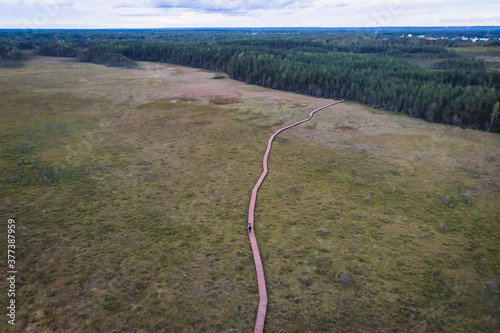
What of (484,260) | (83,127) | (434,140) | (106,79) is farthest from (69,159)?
(106,79)

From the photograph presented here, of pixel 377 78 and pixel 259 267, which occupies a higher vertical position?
pixel 377 78

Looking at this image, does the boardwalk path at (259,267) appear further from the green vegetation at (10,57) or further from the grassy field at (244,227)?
the green vegetation at (10,57)

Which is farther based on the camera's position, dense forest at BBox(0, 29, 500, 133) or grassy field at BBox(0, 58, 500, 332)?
dense forest at BBox(0, 29, 500, 133)

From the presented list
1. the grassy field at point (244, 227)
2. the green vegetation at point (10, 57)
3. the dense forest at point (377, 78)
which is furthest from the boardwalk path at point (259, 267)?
the green vegetation at point (10, 57)

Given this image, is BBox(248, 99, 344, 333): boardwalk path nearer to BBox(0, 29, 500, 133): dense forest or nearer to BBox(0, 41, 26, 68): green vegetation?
BBox(0, 29, 500, 133): dense forest

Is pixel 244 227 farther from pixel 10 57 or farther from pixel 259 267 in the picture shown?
pixel 10 57

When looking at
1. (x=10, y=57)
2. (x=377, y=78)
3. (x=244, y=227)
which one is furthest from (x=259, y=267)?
(x=10, y=57)

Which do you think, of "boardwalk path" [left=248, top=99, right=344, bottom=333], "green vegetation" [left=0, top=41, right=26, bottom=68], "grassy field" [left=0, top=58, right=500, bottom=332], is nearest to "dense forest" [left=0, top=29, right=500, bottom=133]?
"green vegetation" [left=0, top=41, right=26, bottom=68]

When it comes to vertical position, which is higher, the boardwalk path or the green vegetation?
the green vegetation

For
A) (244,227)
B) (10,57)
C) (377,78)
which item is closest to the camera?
(244,227)
